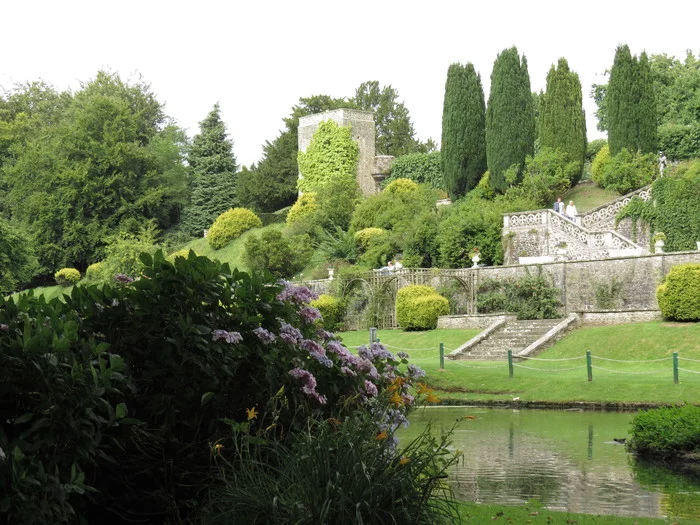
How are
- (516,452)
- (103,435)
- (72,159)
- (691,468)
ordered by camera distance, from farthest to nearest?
1. (72,159)
2. (516,452)
3. (691,468)
4. (103,435)

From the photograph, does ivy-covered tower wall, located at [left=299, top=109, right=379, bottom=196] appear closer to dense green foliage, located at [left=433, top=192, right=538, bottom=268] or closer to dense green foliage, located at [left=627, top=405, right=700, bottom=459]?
dense green foliage, located at [left=433, top=192, right=538, bottom=268]

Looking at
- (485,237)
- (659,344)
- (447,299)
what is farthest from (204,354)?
(485,237)

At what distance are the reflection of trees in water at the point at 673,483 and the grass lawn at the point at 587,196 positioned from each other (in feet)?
99.6

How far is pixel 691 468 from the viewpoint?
12250mm

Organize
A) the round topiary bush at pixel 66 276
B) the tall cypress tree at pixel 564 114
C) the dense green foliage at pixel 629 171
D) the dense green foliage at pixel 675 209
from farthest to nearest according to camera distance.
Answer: the round topiary bush at pixel 66 276 → the tall cypress tree at pixel 564 114 → the dense green foliage at pixel 629 171 → the dense green foliage at pixel 675 209

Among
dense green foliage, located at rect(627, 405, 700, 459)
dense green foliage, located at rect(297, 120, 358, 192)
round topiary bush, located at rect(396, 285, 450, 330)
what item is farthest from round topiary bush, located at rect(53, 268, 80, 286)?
dense green foliage, located at rect(627, 405, 700, 459)

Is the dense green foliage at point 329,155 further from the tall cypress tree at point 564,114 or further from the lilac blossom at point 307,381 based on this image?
the lilac blossom at point 307,381

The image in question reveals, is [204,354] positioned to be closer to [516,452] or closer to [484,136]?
[516,452]

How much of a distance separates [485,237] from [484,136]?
8.75 meters

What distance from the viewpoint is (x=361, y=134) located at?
187 feet

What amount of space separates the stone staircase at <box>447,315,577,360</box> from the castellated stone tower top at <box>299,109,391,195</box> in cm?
2554

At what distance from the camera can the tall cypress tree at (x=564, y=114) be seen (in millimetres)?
43719

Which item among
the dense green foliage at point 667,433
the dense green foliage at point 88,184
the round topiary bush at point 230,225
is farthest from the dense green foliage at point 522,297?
the dense green foliage at point 88,184

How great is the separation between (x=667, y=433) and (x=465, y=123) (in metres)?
34.3
